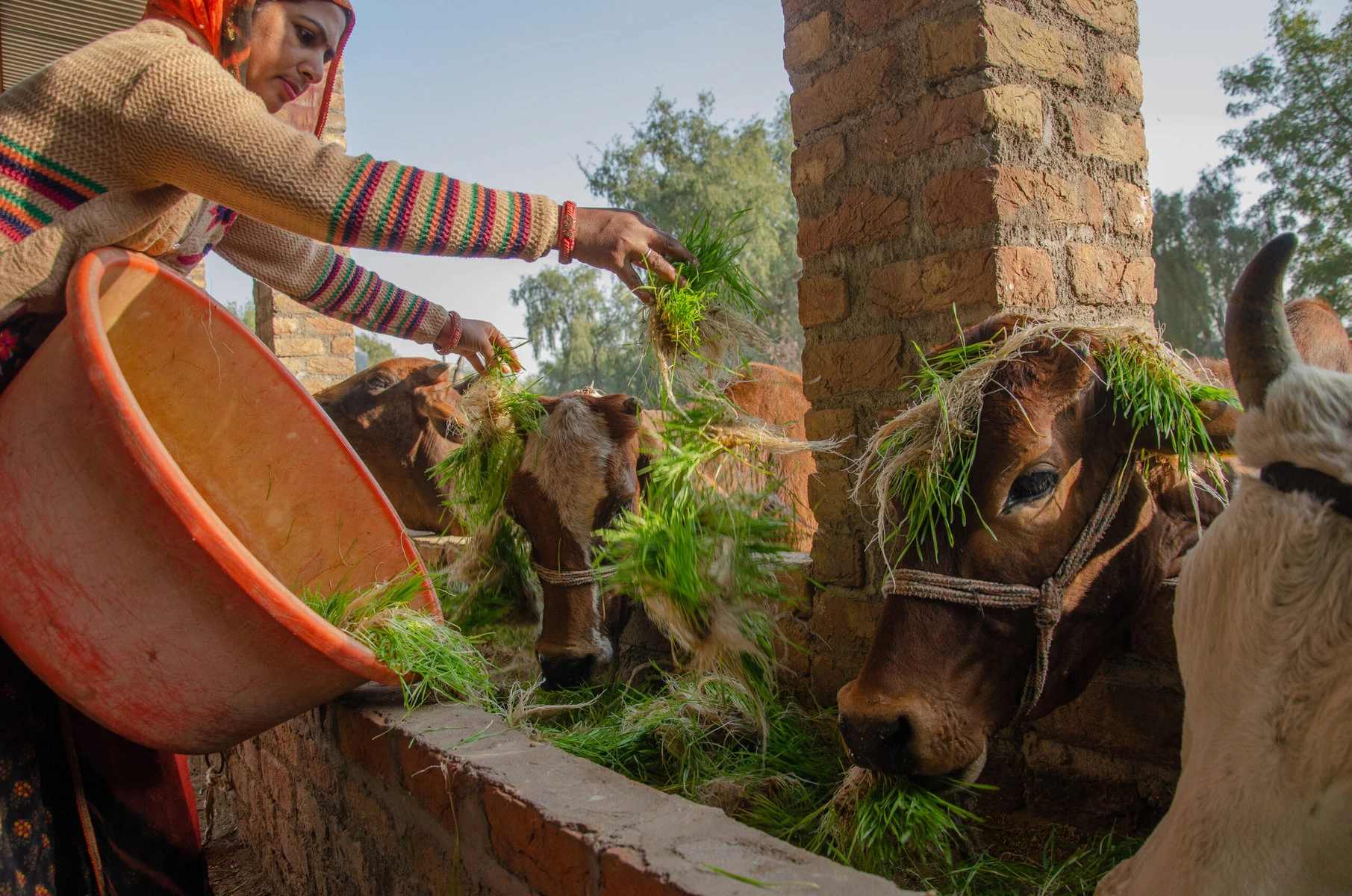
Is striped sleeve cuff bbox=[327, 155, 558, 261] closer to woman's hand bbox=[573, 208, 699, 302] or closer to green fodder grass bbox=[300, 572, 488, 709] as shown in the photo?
woman's hand bbox=[573, 208, 699, 302]

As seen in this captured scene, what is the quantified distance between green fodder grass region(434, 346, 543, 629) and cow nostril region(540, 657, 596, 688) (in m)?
0.51

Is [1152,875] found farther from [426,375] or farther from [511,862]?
[426,375]

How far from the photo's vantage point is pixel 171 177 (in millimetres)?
1871

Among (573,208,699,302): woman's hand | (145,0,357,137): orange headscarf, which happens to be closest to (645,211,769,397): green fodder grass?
(573,208,699,302): woman's hand

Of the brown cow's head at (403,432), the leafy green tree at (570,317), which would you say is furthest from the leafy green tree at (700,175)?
the brown cow's head at (403,432)

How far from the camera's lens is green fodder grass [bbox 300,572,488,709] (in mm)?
2242

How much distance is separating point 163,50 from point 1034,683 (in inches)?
88.0

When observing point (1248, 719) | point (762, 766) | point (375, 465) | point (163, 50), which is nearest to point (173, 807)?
point (762, 766)

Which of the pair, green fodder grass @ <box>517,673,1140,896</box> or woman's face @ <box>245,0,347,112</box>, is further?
woman's face @ <box>245,0,347,112</box>

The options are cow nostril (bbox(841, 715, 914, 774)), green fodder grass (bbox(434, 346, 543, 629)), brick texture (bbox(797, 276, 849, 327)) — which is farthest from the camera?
green fodder grass (bbox(434, 346, 543, 629))

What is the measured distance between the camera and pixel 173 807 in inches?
90.0

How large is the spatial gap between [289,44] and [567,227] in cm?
94

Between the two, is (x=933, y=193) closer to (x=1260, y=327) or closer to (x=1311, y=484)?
(x=1260, y=327)

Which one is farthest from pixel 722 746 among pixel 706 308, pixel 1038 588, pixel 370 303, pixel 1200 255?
pixel 1200 255
